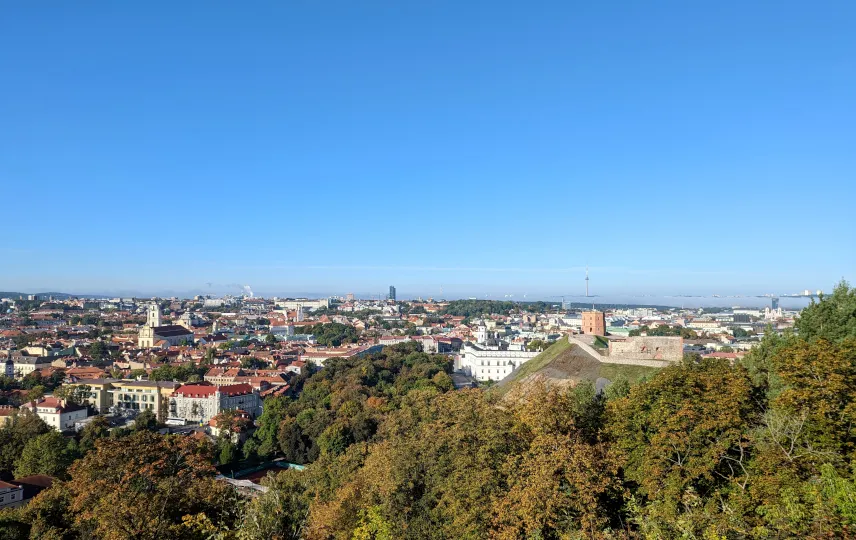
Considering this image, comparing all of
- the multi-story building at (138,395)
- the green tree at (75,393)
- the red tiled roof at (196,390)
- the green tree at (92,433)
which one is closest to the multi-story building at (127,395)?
the multi-story building at (138,395)

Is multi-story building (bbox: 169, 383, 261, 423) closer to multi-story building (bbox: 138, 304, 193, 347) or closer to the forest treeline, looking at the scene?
the forest treeline

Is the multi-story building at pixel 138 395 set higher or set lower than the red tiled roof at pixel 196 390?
lower

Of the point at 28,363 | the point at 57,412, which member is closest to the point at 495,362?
the point at 57,412

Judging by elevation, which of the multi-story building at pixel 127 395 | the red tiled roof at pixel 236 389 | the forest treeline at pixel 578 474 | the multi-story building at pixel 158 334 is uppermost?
the forest treeline at pixel 578 474

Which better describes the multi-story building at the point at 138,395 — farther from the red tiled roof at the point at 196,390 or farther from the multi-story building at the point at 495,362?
the multi-story building at the point at 495,362

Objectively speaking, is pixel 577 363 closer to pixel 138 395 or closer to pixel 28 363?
pixel 138 395

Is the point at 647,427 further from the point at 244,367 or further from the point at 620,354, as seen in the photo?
the point at 244,367

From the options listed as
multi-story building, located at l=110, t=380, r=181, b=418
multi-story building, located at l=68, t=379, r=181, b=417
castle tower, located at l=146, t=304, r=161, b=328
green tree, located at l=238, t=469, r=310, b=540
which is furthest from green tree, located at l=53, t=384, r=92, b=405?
castle tower, located at l=146, t=304, r=161, b=328
